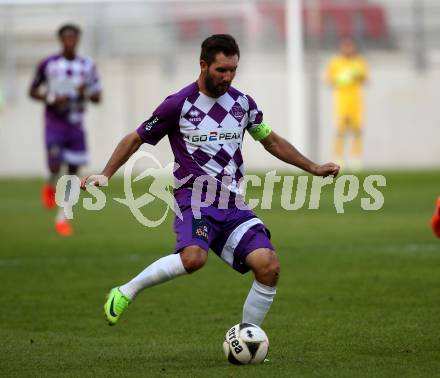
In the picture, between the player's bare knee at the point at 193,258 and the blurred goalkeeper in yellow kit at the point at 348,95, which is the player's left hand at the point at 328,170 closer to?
the player's bare knee at the point at 193,258

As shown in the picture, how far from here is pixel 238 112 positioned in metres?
7.75

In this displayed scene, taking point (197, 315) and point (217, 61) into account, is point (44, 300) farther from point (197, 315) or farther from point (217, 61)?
point (217, 61)

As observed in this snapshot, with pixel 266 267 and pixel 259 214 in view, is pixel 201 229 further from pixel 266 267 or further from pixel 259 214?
pixel 259 214

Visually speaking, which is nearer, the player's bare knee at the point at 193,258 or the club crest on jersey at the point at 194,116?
the player's bare knee at the point at 193,258

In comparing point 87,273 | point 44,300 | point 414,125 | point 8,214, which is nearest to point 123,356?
point 44,300

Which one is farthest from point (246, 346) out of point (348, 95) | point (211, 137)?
point (348, 95)

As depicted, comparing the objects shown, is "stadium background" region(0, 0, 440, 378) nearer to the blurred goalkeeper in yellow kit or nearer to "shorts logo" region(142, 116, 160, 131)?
the blurred goalkeeper in yellow kit

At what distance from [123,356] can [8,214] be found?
11575 mm

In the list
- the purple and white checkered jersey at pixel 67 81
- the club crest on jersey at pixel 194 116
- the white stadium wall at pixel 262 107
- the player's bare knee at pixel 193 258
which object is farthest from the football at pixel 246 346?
the white stadium wall at pixel 262 107

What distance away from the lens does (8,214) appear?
738 inches

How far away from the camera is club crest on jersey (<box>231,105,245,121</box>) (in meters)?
7.73

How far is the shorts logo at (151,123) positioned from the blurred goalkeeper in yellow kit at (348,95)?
65.9 feet

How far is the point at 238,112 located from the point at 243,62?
21619mm

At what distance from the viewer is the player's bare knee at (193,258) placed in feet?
23.9
